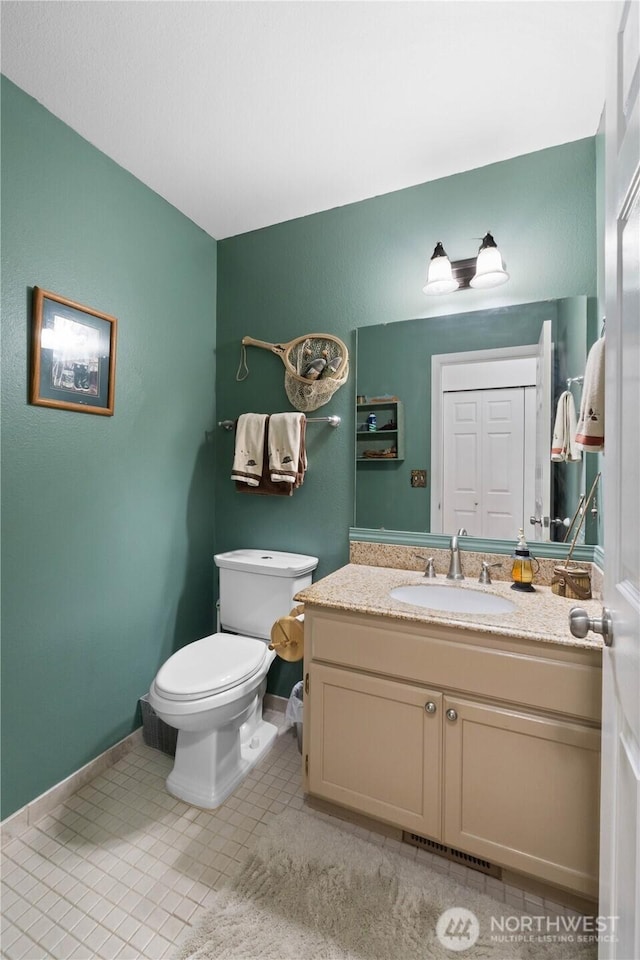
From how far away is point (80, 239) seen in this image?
1629 millimetres

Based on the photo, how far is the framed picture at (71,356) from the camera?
1479 mm

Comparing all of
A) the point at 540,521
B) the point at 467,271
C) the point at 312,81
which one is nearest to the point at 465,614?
the point at 540,521

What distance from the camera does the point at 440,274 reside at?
1726 millimetres

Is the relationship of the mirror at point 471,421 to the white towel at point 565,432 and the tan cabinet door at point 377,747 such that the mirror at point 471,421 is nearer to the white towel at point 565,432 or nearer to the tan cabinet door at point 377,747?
the white towel at point 565,432

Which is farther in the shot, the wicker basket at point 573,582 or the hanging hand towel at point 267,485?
the hanging hand towel at point 267,485

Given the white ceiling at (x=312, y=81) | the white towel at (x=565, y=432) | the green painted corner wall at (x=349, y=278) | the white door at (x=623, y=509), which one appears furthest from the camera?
the green painted corner wall at (x=349, y=278)

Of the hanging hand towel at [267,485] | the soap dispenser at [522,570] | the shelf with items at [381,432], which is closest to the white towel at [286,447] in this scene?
the hanging hand towel at [267,485]

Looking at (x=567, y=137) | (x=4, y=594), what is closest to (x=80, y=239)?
(x=4, y=594)

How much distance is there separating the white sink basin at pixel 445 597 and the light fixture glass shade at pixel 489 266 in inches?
46.8

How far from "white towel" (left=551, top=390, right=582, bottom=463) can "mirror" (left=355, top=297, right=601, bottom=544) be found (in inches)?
0.8

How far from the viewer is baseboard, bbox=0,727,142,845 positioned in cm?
141

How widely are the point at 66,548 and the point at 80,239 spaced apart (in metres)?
1.18

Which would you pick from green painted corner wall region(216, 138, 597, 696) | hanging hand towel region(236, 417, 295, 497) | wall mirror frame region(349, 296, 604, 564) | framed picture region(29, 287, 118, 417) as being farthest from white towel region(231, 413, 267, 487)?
framed picture region(29, 287, 118, 417)

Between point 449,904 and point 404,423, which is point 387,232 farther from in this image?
point 449,904
